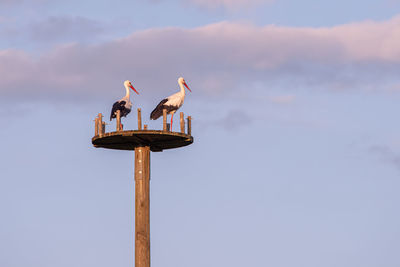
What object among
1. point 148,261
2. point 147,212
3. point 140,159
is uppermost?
point 140,159

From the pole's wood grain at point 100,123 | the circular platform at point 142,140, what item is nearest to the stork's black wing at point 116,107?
the circular platform at point 142,140

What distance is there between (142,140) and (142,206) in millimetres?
2665

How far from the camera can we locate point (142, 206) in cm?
3209

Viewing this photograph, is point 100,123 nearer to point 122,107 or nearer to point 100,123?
point 100,123

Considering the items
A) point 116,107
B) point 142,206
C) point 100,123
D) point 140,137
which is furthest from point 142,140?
point 116,107

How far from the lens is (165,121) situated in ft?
105

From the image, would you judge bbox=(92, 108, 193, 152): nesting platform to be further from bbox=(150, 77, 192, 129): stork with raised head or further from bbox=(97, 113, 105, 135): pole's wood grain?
bbox=(150, 77, 192, 129): stork with raised head

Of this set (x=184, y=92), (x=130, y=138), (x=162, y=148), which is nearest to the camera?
(x=130, y=138)

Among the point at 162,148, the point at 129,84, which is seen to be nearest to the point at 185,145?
the point at 162,148

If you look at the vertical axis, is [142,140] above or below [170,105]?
below

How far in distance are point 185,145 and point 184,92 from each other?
3.60m

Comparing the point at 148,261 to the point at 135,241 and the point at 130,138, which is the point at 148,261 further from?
the point at 130,138

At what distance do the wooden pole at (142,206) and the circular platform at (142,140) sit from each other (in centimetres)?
54

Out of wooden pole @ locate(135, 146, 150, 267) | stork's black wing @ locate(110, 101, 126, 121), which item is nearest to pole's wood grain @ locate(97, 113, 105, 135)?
wooden pole @ locate(135, 146, 150, 267)
